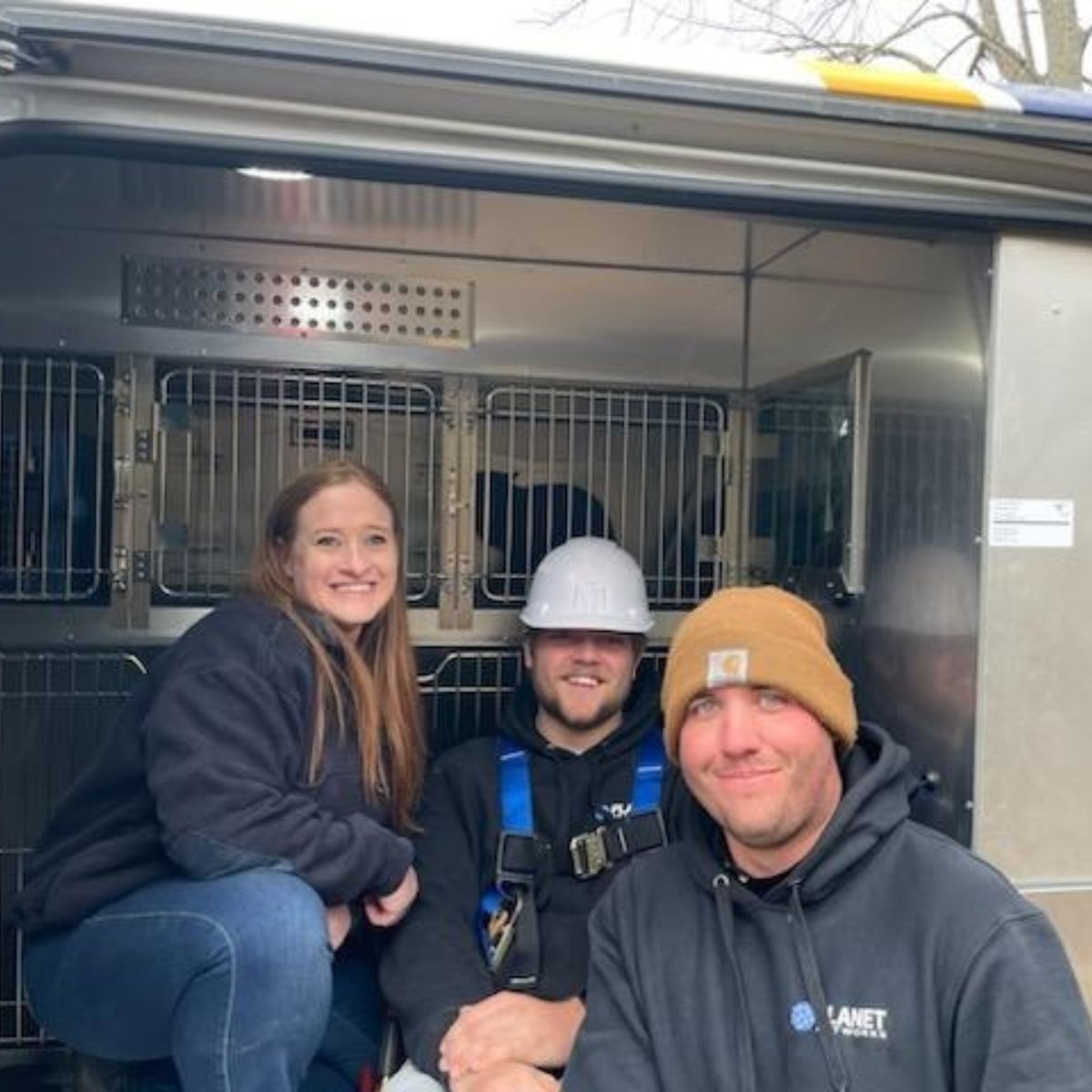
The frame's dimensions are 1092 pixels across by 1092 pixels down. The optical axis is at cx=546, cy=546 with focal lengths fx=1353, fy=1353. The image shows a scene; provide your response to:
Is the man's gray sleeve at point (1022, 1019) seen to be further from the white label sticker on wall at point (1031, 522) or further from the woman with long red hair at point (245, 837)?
the woman with long red hair at point (245, 837)

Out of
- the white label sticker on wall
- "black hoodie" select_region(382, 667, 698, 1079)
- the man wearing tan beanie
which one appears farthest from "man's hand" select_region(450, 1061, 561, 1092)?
the white label sticker on wall

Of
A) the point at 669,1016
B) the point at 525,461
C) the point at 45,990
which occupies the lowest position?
the point at 45,990

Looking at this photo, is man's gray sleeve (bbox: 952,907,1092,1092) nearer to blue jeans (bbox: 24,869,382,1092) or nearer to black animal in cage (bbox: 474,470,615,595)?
blue jeans (bbox: 24,869,382,1092)

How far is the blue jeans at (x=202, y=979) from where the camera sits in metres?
1.98

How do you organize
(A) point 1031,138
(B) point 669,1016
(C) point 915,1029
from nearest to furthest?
(C) point 915,1029 < (B) point 669,1016 < (A) point 1031,138

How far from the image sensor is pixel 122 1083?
237 cm

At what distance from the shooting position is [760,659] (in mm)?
1752

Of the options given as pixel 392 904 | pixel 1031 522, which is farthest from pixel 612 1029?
pixel 1031 522

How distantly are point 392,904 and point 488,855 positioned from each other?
0.90ft

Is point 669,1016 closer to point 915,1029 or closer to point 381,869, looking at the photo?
point 915,1029

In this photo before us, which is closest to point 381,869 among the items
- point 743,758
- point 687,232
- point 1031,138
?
point 743,758

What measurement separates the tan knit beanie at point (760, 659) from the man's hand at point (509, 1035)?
631mm

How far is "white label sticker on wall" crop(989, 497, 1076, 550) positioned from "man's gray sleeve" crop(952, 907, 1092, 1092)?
0.70 metres

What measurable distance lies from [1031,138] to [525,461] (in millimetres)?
1474
